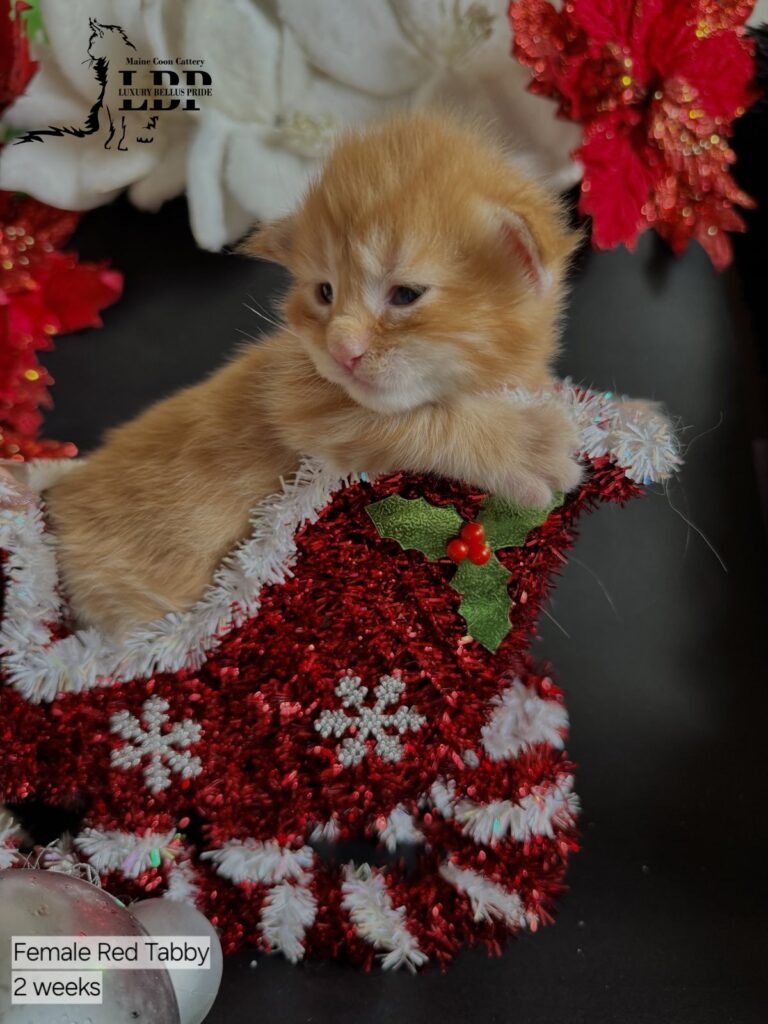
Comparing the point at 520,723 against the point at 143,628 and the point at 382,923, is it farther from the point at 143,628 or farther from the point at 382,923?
the point at 143,628

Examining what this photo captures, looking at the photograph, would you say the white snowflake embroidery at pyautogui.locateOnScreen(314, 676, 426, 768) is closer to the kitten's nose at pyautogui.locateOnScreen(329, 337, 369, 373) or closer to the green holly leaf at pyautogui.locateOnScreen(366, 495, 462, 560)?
the green holly leaf at pyautogui.locateOnScreen(366, 495, 462, 560)

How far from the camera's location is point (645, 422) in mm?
625

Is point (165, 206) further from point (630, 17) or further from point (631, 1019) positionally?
point (631, 1019)

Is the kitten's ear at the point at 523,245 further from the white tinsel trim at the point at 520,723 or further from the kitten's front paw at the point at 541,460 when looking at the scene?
the white tinsel trim at the point at 520,723

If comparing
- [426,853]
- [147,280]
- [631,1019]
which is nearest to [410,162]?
[147,280]

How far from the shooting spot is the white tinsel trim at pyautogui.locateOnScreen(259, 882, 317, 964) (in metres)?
0.70

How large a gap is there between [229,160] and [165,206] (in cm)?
13

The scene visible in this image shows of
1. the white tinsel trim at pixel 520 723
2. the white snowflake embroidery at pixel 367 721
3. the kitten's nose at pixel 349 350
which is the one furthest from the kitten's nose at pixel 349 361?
the white tinsel trim at pixel 520 723

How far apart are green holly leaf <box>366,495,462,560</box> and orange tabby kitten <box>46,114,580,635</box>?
33mm

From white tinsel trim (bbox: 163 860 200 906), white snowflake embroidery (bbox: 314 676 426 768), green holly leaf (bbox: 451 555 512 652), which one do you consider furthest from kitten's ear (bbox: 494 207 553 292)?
white tinsel trim (bbox: 163 860 200 906)

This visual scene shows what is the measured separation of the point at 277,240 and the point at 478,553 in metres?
0.27

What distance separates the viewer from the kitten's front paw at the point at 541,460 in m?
0.59

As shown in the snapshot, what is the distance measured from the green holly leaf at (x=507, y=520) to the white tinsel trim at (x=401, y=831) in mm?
293

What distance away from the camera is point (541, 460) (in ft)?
1.97
